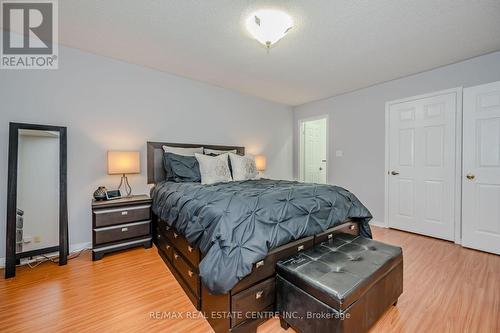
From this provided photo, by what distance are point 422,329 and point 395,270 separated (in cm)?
37

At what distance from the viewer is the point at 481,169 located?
266 cm

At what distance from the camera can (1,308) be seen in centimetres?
163

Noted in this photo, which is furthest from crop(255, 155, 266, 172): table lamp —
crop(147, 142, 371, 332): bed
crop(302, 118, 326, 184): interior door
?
crop(147, 142, 371, 332): bed

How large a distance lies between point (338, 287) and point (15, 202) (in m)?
2.93

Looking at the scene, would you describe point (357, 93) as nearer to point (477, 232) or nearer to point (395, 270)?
point (477, 232)

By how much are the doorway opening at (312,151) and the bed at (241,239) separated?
2938 mm

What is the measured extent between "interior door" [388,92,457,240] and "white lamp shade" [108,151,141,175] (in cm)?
384

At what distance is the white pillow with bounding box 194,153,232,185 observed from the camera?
2789mm

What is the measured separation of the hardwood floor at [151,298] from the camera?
4.85 ft

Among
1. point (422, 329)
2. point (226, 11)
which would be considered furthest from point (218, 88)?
point (422, 329)

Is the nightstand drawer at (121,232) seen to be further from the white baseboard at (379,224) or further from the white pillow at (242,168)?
the white baseboard at (379,224)

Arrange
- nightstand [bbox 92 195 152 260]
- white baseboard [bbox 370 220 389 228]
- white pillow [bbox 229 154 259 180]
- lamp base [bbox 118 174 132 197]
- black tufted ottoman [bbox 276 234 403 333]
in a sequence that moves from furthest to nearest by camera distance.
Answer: white baseboard [bbox 370 220 389 228] < white pillow [bbox 229 154 259 180] < lamp base [bbox 118 174 132 197] < nightstand [bbox 92 195 152 260] < black tufted ottoman [bbox 276 234 403 333]

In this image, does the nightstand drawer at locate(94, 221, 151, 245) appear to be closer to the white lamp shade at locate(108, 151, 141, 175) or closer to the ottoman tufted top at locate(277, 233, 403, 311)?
the white lamp shade at locate(108, 151, 141, 175)

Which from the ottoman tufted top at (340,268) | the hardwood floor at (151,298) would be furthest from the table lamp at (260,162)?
the ottoman tufted top at (340,268)
